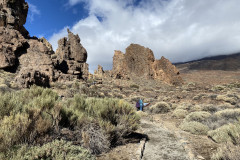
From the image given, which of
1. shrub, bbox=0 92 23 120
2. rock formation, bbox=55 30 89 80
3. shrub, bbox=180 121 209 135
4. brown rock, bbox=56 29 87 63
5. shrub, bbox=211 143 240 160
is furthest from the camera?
brown rock, bbox=56 29 87 63

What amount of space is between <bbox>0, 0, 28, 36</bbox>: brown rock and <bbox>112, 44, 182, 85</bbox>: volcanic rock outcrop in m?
23.9

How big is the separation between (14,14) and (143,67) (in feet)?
103

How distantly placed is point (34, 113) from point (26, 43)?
3016cm

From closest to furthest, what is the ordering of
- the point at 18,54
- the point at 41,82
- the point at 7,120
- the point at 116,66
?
the point at 7,120, the point at 41,82, the point at 18,54, the point at 116,66

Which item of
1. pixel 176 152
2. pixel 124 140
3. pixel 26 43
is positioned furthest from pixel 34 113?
pixel 26 43

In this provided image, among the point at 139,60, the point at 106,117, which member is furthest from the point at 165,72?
the point at 106,117

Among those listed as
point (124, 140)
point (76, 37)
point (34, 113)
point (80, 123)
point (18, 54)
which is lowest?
point (124, 140)

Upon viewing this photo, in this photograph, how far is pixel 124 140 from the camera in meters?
5.05

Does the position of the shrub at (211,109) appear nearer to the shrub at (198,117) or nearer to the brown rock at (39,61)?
the shrub at (198,117)

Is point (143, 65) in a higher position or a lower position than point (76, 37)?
lower

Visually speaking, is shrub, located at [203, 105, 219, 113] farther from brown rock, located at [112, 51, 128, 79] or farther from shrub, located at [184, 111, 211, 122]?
brown rock, located at [112, 51, 128, 79]

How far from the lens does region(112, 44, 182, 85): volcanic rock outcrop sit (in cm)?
4003

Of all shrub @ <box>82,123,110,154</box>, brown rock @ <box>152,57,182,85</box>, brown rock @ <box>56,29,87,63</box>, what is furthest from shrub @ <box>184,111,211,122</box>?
brown rock @ <box>56,29,87,63</box>

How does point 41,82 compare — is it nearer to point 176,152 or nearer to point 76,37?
point 176,152
